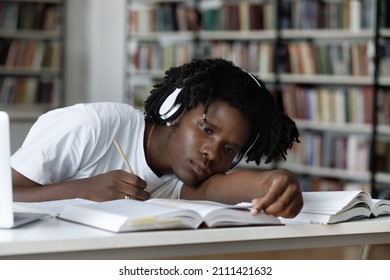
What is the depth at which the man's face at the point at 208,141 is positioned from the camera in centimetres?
198

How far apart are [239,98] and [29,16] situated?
5.78 metres

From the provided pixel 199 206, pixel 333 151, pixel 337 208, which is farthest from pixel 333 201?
pixel 333 151

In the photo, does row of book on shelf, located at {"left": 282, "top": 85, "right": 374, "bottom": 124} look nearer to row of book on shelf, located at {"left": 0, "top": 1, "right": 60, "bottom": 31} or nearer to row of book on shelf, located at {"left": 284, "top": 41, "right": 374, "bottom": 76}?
row of book on shelf, located at {"left": 284, "top": 41, "right": 374, "bottom": 76}

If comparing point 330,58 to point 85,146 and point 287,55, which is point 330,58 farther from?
point 85,146

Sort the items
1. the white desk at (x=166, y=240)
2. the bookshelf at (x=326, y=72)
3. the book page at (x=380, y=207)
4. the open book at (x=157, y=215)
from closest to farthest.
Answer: the white desk at (x=166, y=240) → the open book at (x=157, y=215) → the book page at (x=380, y=207) → the bookshelf at (x=326, y=72)

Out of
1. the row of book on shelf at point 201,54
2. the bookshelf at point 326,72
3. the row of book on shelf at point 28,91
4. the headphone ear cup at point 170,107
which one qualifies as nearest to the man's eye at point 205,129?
the headphone ear cup at point 170,107

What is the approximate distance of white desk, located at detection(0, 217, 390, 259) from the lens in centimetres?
142

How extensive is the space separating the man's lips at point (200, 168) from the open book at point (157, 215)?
27 cm

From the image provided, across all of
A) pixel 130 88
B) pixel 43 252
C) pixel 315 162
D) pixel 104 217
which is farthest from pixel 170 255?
pixel 130 88

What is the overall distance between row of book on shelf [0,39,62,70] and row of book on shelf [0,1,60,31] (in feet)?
0.42

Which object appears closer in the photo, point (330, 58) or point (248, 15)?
point (330, 58)

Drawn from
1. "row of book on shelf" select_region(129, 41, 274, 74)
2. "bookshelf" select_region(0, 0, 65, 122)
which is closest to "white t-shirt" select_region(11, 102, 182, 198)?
"row of book on shelf" select_region(129, 41, 274, 74)

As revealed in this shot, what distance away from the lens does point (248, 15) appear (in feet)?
20.1

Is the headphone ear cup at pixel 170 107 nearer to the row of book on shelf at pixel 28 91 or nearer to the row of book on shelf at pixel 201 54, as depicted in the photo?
the row of book on shelf at pixel 201 54
